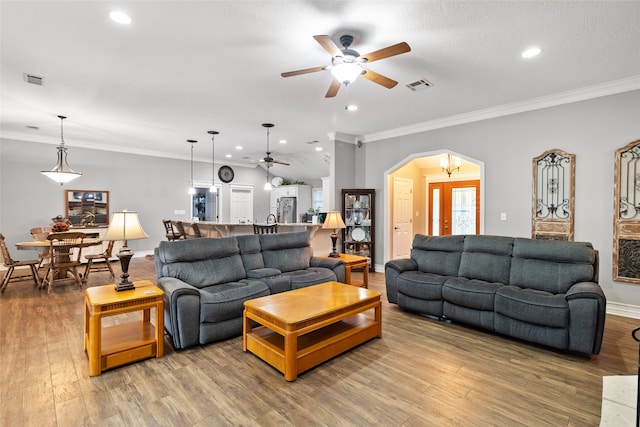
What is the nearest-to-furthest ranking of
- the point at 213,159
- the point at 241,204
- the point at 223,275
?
the point at 223,275 → the point at 213,159 → the point at 241,204

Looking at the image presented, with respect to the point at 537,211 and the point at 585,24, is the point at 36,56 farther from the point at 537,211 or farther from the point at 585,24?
the point at 537,211

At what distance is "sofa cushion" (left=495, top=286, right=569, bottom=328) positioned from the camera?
2752mm

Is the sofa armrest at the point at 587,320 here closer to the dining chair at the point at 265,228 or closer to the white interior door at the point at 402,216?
the white interior door at the point at 402,216

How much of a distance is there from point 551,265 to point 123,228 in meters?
4.20

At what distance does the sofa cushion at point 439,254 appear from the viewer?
3.95 meters

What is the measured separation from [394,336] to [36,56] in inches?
179

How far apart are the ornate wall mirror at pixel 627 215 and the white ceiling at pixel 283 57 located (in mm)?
992

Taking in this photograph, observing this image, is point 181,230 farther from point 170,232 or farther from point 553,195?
point 553,195

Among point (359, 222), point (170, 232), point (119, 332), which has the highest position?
point (359, 222)

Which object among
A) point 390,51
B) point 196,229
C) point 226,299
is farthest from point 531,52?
point 196,229

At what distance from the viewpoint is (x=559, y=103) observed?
4.28m

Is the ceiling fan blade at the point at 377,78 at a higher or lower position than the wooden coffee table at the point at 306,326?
higher

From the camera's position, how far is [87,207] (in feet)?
24.3

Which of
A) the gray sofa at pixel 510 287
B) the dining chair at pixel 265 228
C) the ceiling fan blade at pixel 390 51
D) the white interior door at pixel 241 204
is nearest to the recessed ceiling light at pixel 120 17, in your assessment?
the ceiling fan blade at pixel 390 51
